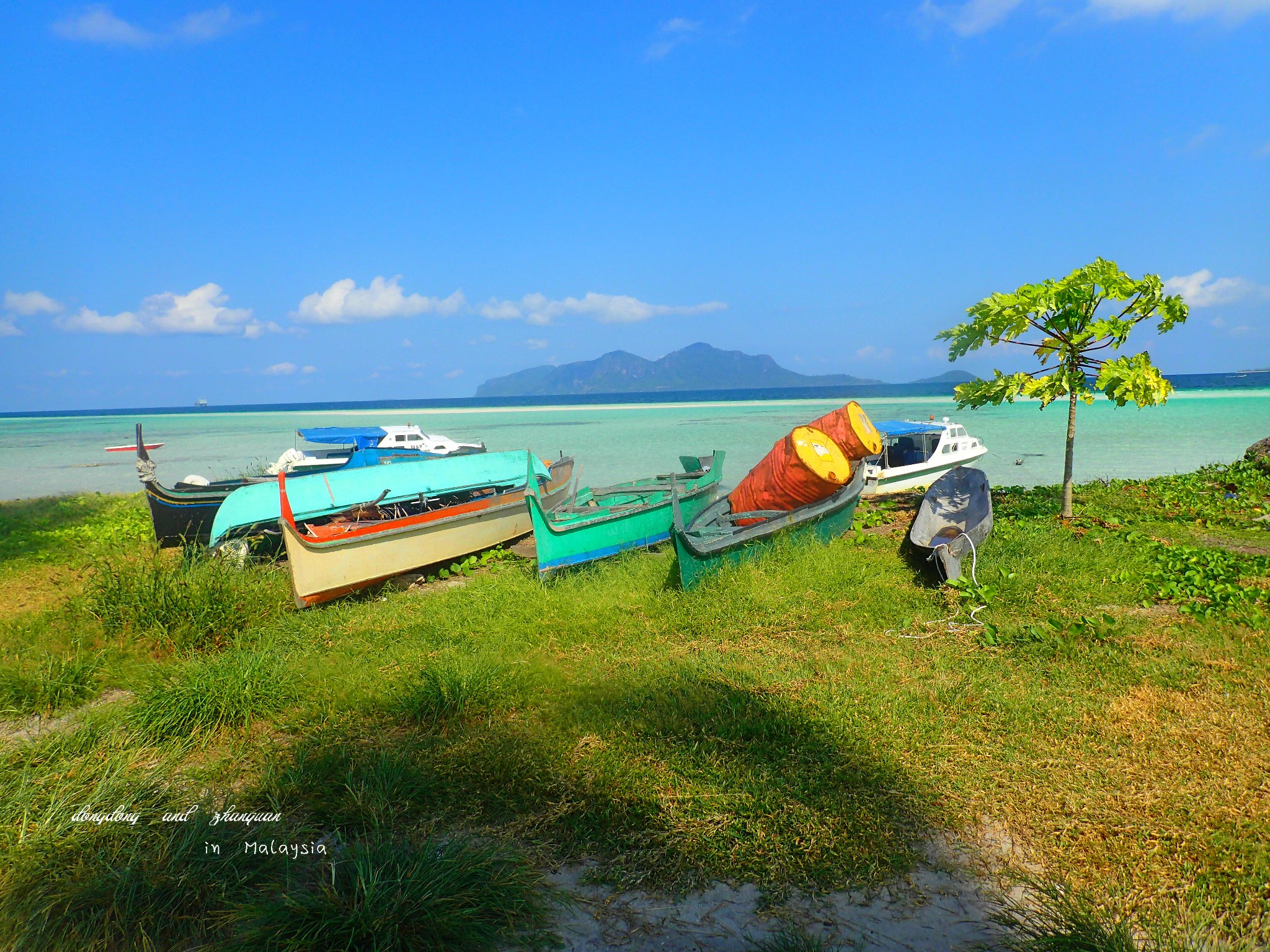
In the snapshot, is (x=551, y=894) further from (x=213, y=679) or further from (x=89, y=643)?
(x=89, y=643)

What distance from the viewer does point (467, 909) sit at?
320 cm

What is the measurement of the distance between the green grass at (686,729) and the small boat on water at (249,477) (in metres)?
2.28

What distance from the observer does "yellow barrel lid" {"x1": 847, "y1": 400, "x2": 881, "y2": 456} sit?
35.1 ft

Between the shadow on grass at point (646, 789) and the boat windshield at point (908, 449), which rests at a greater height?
the boat windshield at point (908, 449)

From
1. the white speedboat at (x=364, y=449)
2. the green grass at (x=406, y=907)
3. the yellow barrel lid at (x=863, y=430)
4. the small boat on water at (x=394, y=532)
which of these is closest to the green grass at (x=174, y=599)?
the small boat on water at (x=394, y=532)

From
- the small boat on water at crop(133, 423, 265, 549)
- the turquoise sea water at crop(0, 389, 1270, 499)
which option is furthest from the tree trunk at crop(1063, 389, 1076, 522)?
the small boat on water at crop(133, 423, 265, 549)

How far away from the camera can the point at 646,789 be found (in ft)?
14.1

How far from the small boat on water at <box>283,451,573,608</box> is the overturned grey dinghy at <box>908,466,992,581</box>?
17.4 feet

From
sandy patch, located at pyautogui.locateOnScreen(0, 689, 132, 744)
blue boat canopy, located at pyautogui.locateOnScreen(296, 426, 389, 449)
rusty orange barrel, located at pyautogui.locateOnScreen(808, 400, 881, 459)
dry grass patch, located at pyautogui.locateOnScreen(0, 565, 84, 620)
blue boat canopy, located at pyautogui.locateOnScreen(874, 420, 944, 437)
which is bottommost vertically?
sandy patch, located at pyautogui.locateOnScreen(0, 689, 132, 744)

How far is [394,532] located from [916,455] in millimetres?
14302

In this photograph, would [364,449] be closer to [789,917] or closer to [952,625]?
[952,625]

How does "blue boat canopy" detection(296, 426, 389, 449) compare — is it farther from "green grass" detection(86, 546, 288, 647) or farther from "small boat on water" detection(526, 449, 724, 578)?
"green grass" detection(86, 546, 288, 647)

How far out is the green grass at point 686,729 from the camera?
3.60 meters

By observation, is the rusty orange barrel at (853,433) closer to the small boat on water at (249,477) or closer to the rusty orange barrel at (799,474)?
the rusty orange barrel at (799,474)
